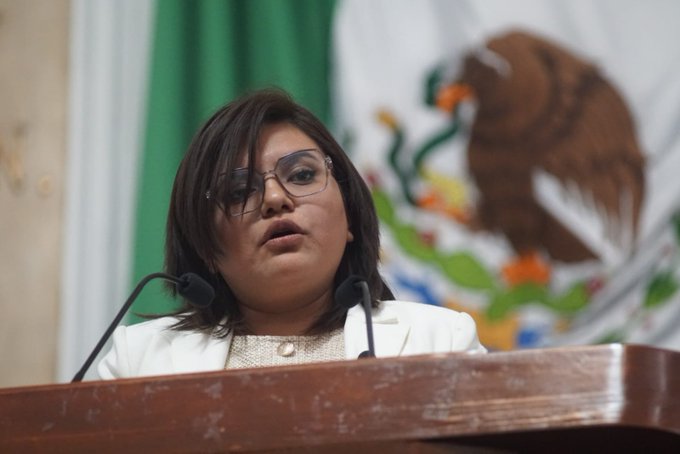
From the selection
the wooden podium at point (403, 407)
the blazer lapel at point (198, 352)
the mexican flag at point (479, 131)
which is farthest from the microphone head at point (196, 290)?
the mexican flag at point (479, 131)

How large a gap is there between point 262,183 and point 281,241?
0.28ft

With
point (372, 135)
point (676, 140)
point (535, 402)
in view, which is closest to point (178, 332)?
point (535, 402)

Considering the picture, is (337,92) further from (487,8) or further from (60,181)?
(60,181)

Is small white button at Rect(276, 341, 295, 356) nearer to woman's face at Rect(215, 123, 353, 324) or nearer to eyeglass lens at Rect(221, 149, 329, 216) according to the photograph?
woman's face at Rect(215, 123, 353, 324)

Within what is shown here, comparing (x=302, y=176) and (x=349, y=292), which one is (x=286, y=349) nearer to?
(x=349, y=292)

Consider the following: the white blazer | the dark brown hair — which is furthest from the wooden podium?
the dark brown hair

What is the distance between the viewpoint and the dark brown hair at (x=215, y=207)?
166cm

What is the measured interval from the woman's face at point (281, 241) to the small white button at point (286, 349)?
0.20 feet

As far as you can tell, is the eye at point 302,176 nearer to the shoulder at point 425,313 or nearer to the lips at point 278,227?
the lips at point 278,227

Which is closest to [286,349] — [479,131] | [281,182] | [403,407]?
[281,182]

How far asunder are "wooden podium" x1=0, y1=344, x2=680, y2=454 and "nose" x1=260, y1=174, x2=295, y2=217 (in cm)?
48

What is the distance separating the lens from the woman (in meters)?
1.60

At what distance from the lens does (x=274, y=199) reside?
1.60 m

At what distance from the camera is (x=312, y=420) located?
3.66 feet
